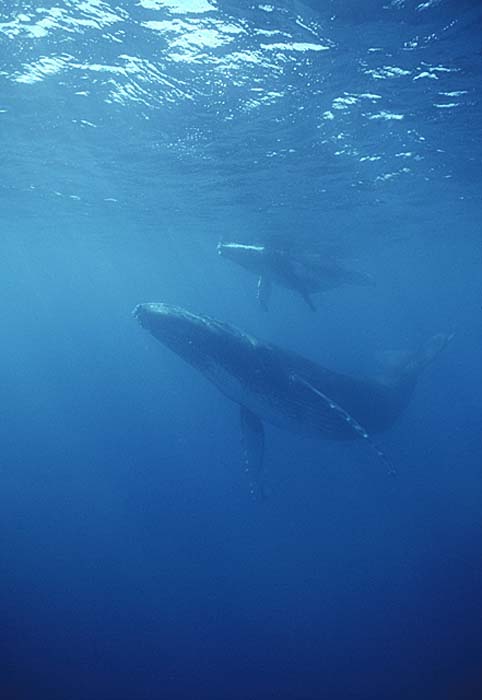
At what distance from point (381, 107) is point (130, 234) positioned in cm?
3718

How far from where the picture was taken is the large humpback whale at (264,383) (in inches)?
361

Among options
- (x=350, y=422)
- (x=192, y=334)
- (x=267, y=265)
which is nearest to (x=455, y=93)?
(x=267, y=265)

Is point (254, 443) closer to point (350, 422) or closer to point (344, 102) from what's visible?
point (350, 422)

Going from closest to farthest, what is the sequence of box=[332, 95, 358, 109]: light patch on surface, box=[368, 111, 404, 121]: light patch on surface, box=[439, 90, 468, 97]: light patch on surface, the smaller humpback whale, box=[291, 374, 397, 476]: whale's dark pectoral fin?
box=[291, 374, 397, 476]: whale's dark pectoral fin → box=[439, 90, 468, 97]: light patch on surface → box=[332, 95, 358, 109]: light patch on surface → box=[368, 111, 404, 121]: light patch on surface → the smaller humpback whale

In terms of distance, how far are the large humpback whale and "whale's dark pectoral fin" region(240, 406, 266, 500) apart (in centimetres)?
2

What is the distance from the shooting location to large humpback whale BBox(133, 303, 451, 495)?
9.18m

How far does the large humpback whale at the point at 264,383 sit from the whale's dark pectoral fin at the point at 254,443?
2 cm

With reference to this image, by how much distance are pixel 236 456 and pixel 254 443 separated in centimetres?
1047

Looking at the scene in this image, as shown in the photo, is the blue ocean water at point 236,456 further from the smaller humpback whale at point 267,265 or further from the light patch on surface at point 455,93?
the smaller humpback whale at point 267,265

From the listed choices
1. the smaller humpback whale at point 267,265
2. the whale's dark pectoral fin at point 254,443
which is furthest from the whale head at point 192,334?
the smaller humpback whale at point 267,265

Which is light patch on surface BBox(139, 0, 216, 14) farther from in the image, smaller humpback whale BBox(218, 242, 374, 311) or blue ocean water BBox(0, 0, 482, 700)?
smaller humpback whale BBox(218, 242, 374, 311)

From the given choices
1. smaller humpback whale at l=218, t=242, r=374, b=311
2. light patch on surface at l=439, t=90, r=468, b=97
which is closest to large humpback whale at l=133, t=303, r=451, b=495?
smaller humpback whale at l=218, t=242, r=374, b=311

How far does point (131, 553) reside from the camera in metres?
14.7

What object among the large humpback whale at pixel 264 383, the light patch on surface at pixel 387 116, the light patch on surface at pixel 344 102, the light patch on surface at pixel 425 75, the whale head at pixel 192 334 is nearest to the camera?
the whale head at pixel 192 334
